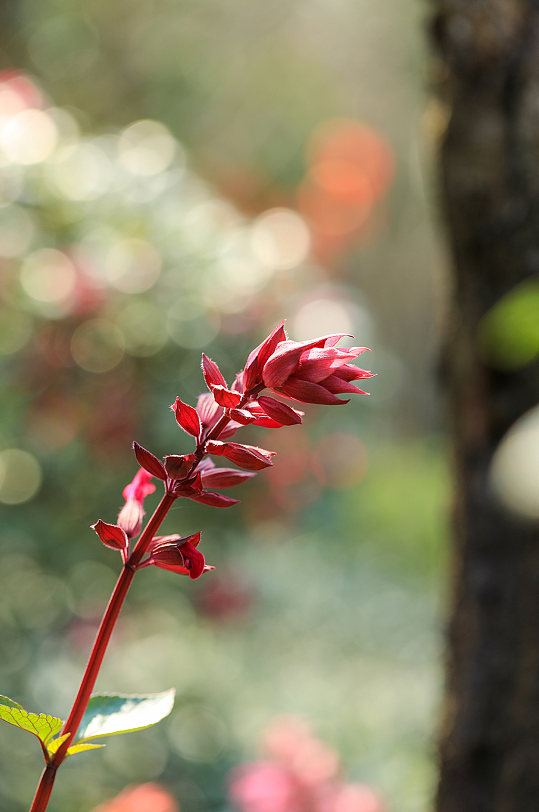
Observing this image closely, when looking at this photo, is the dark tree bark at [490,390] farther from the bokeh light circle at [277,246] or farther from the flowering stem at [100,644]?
the bokeh light circle at [277,246]


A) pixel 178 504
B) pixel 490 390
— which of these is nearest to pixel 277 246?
pixel 178 504

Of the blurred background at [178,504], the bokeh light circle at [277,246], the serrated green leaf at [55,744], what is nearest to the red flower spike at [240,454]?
the serrated green leaf at [55,744]

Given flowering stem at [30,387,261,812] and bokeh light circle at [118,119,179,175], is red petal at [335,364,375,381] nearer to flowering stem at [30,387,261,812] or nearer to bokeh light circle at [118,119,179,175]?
flowering stem at [30,387,261,812]

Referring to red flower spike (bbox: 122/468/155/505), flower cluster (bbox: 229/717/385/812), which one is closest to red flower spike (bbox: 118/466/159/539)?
red flower spike (bbox: 122/468/155/505)

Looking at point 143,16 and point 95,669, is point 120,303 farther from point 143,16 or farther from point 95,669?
point 143,16

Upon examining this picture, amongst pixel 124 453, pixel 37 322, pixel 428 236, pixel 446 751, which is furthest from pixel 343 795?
pixel 428 236

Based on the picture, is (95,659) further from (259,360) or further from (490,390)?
(490,390)
